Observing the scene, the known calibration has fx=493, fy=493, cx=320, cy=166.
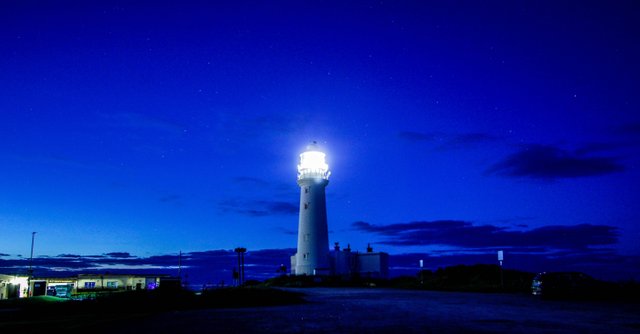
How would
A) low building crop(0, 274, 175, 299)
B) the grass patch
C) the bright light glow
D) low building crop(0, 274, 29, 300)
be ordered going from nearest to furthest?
the grass patch
low building crop(0, 274, 29, 300)
low building crop(0, 274, 175, 299)
the bright light glow

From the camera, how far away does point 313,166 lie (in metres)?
56.7

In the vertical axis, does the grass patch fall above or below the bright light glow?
below

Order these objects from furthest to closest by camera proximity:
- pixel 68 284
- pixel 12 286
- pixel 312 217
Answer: pixel 312 217
pixel 12 286
pixel 68 284

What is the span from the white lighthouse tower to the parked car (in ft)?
109

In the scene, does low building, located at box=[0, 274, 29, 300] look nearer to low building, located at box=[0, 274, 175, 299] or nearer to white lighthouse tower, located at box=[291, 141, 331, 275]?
low building, located at box=[0, 274, 175, 299]

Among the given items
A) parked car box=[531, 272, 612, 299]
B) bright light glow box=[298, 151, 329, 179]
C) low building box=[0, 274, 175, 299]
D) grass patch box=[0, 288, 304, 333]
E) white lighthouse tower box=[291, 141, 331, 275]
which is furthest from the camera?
bright light glow box=[298, 151, 329, 179]

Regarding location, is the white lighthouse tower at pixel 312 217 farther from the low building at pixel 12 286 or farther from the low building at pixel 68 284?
the low building at pixel 12 286

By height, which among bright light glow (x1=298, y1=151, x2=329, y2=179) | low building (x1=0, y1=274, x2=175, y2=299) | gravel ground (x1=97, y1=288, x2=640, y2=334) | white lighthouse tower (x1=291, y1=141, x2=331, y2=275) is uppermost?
bright light glow (x1=298, y1=151, x2=329, y2=179)

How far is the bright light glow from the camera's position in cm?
5653

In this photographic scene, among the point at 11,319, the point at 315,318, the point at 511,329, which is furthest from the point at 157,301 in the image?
the point at 511,329

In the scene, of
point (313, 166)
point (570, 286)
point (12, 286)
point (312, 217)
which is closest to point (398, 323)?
point (570, 286)

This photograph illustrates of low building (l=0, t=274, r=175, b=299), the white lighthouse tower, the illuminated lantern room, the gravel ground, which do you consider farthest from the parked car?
the illuminated lantern room

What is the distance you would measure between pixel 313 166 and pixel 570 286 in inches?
1431

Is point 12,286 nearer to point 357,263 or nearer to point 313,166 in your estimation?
point 313,166
